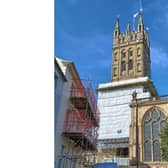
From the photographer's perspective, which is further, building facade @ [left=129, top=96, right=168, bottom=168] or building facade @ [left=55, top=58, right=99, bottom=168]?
building facade @ [left=129, top=96, right=168, bottom=168]

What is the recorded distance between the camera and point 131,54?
55125 mm

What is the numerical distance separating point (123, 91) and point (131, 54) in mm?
11967

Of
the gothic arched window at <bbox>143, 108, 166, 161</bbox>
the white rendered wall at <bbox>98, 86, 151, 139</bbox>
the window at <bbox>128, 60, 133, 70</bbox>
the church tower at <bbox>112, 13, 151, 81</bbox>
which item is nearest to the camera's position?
the gothic arched window at <bbox>143, 108, 166, 161</bbox>

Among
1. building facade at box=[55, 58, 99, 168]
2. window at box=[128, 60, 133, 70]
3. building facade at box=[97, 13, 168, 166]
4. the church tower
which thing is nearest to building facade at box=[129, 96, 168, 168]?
building facade at box=[97, 13, 168, 166]

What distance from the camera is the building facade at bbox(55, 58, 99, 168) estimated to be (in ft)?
33.0

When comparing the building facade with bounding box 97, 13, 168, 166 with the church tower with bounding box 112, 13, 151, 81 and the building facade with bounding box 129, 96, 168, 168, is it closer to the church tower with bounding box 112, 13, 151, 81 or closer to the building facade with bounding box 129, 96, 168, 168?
the church tower with bounding box 112, 13, 151, 81

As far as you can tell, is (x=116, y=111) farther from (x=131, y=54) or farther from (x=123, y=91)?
(x=131, y=54)

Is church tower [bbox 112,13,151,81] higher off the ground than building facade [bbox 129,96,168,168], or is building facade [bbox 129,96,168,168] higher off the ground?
church tower [bbox 112,13,151,81]

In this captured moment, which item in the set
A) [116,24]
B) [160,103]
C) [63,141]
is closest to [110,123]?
[160,103]

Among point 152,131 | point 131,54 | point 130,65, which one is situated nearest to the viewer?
point 152,131

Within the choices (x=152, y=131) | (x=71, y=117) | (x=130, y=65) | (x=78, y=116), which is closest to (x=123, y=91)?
(x=130, y=65)
